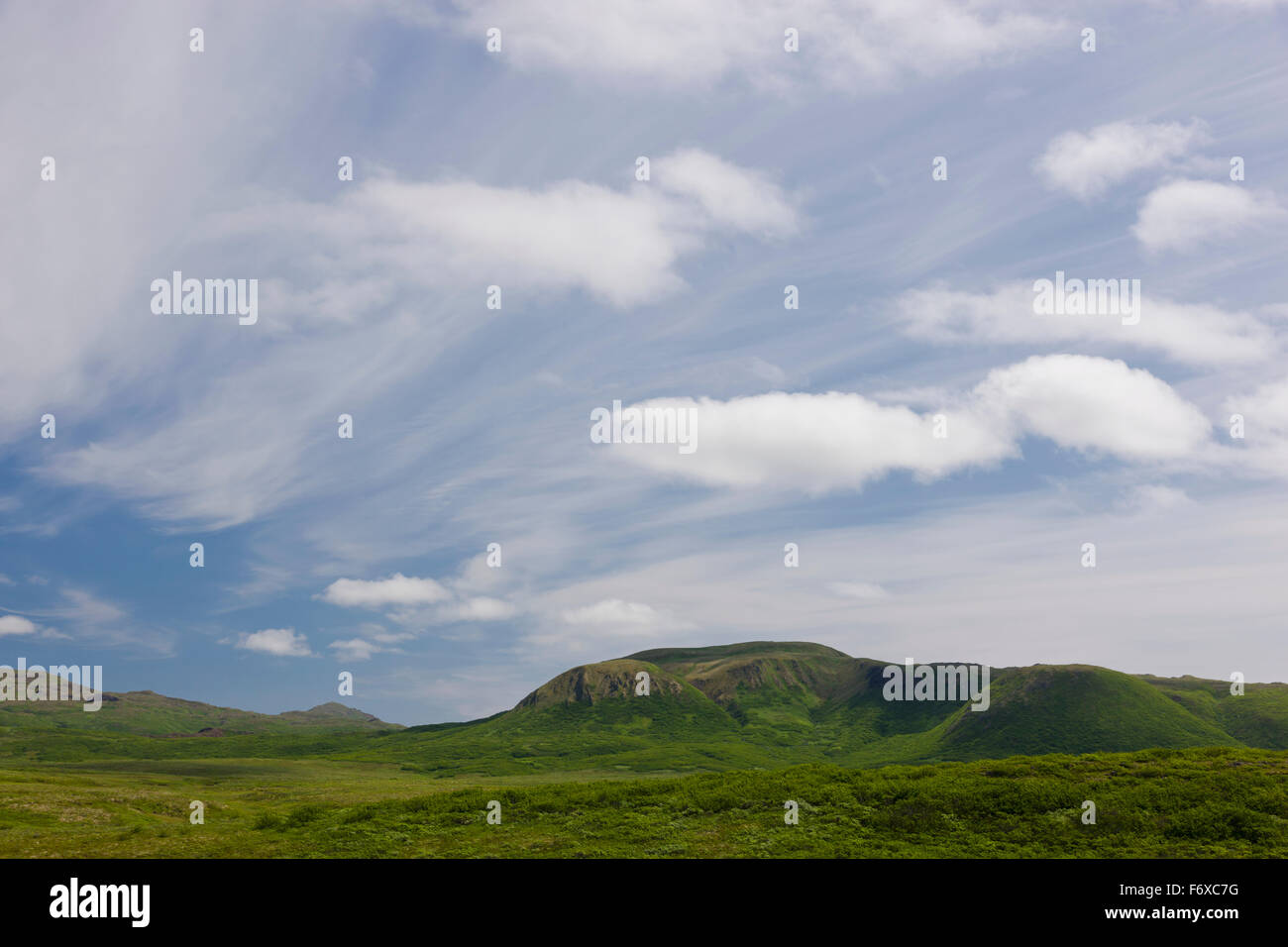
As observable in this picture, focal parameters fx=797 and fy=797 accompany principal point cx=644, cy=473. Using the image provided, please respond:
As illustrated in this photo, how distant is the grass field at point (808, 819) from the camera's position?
43.5m

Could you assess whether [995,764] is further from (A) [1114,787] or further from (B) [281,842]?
(B) [281,842]

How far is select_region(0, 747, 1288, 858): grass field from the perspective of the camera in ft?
143

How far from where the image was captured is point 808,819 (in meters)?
51.0
